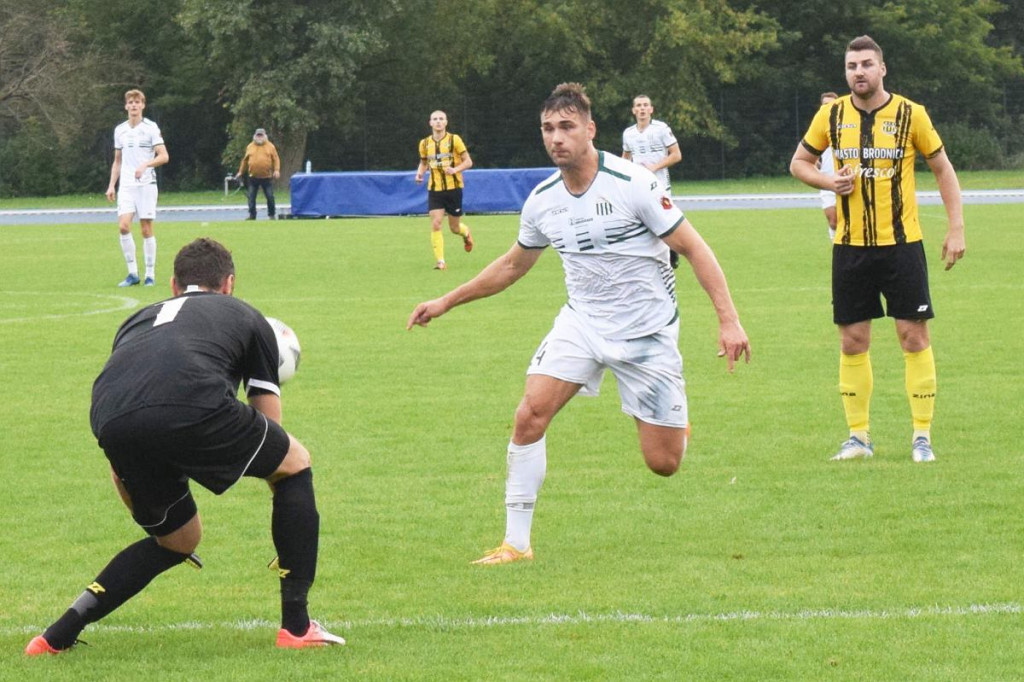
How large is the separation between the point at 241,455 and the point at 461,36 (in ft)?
160

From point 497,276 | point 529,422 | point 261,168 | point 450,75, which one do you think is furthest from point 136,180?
point 450,75

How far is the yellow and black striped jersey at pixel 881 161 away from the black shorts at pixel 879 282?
0.06 metres

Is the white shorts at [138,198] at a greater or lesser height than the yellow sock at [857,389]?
greater

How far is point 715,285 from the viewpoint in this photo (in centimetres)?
627

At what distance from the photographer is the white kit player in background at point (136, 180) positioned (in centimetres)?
1928

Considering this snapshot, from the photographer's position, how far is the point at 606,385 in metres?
11.6

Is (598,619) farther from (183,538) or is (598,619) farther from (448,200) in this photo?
(448,200)

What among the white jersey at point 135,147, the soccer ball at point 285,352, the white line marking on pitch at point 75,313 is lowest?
the white line marking on pitch at point 75,313

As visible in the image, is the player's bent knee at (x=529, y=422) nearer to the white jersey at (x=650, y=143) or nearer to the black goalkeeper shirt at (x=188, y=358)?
the black goalkeeper shirt at (x=188, y=358)

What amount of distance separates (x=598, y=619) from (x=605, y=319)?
1.46 metres

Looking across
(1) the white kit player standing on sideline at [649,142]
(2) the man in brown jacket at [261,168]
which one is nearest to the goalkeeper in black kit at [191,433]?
(1) the white kit player standing on sideline at [649,142]

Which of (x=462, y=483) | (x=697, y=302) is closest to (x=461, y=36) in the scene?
(x=697, y=302)

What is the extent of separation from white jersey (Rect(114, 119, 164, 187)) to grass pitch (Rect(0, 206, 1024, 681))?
5.41m

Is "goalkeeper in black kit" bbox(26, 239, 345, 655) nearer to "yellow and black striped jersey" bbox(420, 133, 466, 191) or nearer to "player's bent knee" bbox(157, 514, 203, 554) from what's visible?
"player's bent knee" bbox(157, 514, 203, 554)
